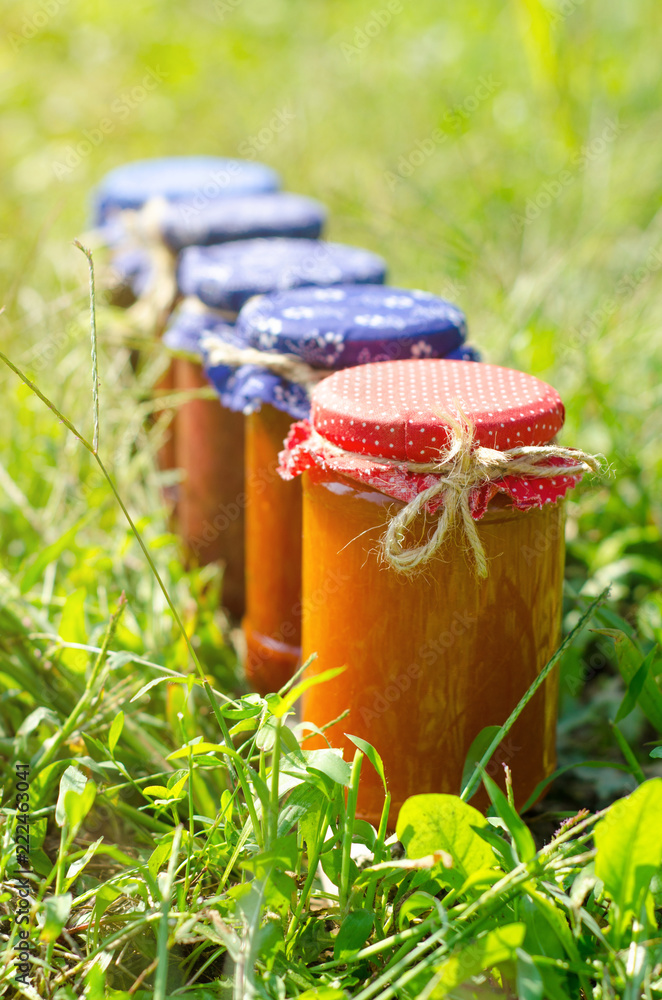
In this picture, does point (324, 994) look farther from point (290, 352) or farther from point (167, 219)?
point (167, 219)

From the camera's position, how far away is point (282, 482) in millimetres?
1401

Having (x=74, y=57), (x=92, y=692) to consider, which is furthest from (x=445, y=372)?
(x=74, y=57)

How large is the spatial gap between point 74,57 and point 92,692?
151 inches

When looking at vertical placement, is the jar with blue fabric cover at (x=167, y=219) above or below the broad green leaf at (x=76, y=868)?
above

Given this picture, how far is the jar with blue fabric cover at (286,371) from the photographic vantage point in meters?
1.25

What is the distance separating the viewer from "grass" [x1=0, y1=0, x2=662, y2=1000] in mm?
877

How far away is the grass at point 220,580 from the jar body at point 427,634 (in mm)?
62

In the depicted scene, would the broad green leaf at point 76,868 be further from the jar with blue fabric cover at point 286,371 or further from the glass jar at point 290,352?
the glass jar at point 290,352

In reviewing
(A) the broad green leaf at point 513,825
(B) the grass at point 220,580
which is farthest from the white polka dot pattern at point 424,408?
(A) the broad green leaf at point 513,825


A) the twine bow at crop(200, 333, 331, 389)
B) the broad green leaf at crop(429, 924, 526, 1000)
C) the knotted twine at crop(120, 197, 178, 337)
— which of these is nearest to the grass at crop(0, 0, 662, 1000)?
the broad green leaf at crop(429, 924, 526, 1000)

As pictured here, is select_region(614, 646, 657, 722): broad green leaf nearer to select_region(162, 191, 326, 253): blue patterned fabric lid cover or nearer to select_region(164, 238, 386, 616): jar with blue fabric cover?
select_region(164, 238, 386, 616): jar with blue fabric cover

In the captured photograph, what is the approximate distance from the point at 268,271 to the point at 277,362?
0.37 meters

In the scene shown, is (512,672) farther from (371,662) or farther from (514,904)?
(514,904)
